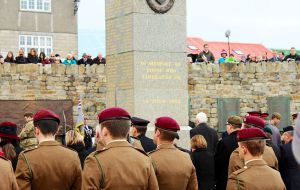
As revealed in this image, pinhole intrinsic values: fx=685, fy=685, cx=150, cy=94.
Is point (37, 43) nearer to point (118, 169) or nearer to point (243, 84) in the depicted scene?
point (243, 84)

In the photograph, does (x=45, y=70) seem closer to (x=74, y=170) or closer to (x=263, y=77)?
(x=263, y=77)

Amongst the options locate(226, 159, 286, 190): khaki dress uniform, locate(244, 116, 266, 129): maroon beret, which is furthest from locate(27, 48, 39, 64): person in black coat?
Answer: locate(226, 159, 286, 190): khaki dress uniform

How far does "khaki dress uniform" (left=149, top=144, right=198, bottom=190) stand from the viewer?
6859 mm

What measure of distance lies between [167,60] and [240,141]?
638cm

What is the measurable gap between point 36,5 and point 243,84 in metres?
16.3

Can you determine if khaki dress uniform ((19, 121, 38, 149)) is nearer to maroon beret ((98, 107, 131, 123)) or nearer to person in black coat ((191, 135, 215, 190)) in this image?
person in black coat ((191, 135, 215, 190))

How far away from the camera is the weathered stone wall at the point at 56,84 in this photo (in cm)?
2541

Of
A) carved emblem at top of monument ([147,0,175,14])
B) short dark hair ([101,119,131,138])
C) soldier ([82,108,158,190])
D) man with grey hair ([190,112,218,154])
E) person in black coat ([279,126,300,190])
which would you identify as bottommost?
person in black coat ([279,126,300,190])

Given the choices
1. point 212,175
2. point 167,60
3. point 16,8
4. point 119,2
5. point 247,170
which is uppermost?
point 16,8

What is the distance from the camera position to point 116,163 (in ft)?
17.7

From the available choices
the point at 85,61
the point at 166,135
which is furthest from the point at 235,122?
the point at 85,61

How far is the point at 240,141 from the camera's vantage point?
20.0 feet

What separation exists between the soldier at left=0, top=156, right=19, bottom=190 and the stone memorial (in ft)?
21.1

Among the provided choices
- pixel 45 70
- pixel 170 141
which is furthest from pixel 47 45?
pixel 170 141
